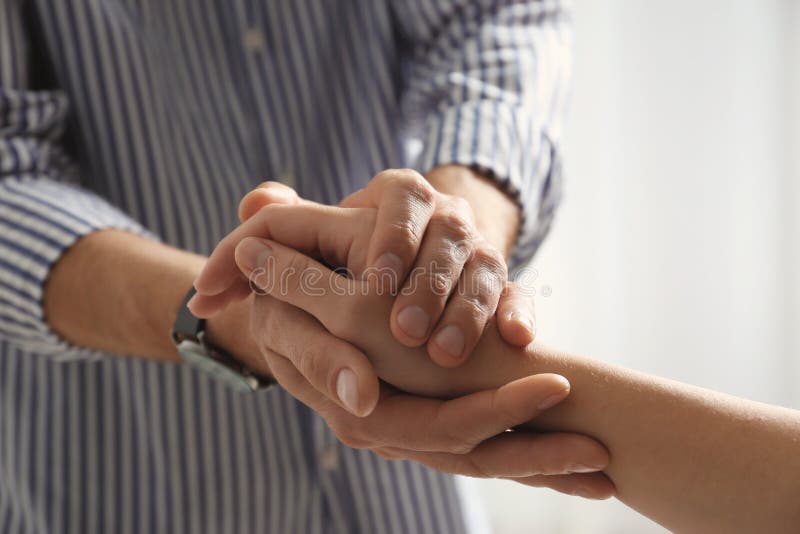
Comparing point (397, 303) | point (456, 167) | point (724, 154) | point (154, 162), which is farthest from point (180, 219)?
point (724, 154)

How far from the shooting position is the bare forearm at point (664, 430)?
538 millimetres

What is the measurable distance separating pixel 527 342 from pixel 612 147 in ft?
3.74

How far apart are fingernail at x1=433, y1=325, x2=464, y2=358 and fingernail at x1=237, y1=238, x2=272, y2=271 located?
0.15 meters

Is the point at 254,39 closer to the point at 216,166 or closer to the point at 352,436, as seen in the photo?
the point at 216,166

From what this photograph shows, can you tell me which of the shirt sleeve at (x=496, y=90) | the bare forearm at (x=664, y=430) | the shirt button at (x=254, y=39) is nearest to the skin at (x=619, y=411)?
the bare forearm at (x=664, y=430)

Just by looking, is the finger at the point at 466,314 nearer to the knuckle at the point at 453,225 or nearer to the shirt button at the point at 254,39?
the knuckle at the point at 453,225

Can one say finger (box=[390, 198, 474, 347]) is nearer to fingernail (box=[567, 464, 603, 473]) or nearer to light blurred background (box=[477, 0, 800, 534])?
fingernail (box=[567, 464, 603, 473])

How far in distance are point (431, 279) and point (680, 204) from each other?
1208mm

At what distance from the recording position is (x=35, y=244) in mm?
747

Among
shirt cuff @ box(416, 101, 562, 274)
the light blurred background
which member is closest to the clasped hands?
shirt cuff @ box(416, 101, 562, 274)

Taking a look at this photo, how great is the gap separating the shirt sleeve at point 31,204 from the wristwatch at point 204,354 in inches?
6.2

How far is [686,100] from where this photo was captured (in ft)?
5.23

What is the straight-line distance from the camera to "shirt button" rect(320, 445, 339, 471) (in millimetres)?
927

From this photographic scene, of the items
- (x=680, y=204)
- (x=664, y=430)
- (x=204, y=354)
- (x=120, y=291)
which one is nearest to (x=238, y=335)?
(x=204, y=354)
